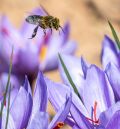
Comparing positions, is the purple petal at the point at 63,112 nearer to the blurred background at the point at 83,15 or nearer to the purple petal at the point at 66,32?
the purple petal at the point at 66,32

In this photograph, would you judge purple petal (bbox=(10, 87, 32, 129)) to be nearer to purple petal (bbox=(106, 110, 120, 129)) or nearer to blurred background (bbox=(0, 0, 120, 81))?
purple petal (bbox=(106, 110, 120, 129))

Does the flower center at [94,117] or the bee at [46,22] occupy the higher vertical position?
the bee at [46,22]

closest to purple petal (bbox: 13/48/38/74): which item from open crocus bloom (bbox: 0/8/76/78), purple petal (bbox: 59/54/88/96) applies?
open crocus bloom (bbox: 0/8/76/78)

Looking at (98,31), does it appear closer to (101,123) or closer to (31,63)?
(31,63)

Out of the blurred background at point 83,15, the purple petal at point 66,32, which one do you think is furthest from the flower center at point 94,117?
the blurred background at point 83,15

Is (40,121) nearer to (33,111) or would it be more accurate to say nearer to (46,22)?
(33,111)

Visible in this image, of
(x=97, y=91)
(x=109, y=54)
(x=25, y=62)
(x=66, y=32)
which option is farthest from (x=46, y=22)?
(x=66, y=32)
